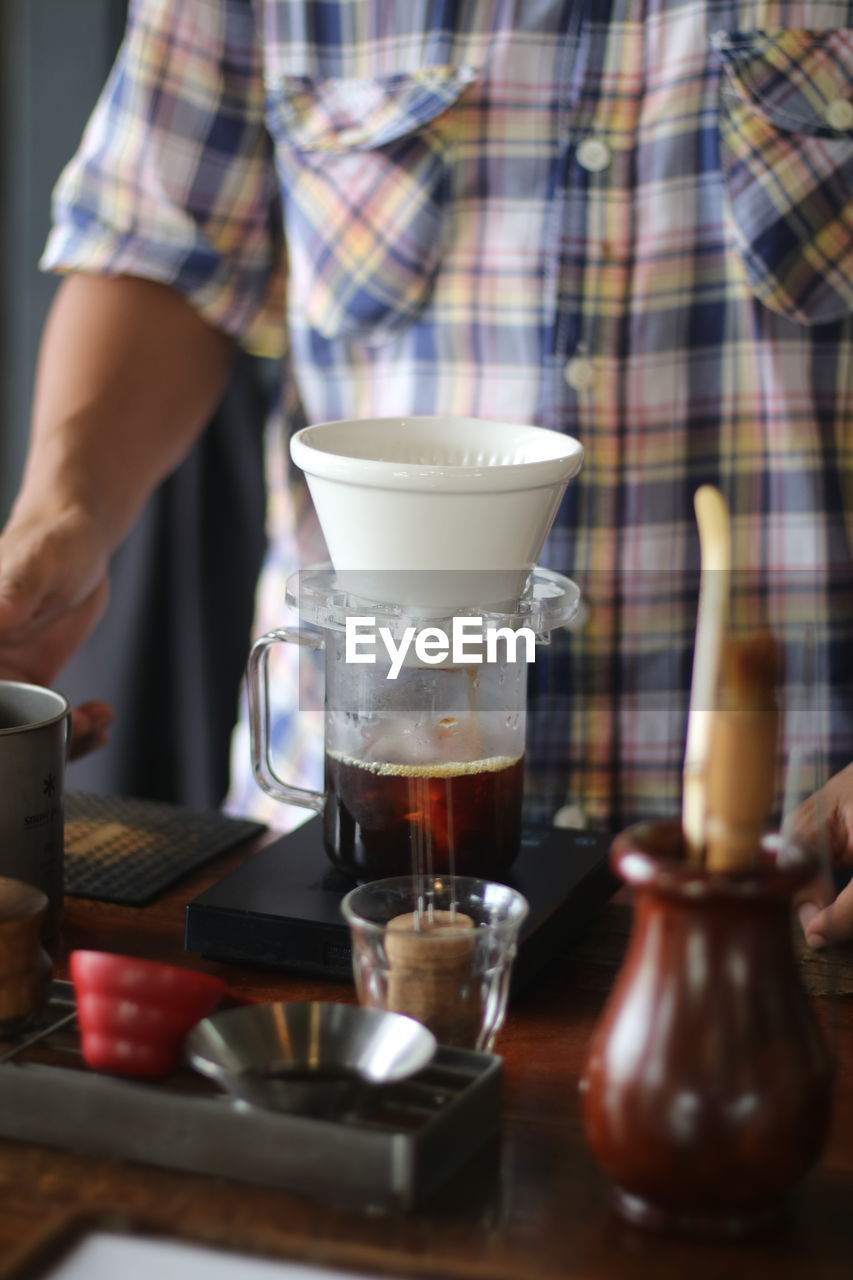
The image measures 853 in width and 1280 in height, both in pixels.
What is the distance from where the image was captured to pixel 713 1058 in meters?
0.53

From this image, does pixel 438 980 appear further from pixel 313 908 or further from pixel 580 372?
pixel 580 372

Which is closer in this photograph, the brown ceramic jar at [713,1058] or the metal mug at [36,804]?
the brown ceramic jar at [713,1058]

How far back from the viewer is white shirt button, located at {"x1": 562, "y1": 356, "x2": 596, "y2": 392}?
4.13 ft

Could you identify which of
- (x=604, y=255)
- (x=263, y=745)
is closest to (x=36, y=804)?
(x=263, y=745)

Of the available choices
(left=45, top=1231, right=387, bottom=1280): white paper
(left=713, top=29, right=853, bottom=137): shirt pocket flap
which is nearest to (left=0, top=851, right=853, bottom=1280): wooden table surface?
(left=45, top=1231, right=387, bottom=1280): white paper

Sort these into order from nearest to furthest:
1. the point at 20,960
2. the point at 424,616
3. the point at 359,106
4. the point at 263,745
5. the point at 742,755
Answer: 1. the point at 742,755
2. the point at 20,960
3. the point at 424,616
4. the point at 263,745
5. the point at 359,106

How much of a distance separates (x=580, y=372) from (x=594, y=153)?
19cm

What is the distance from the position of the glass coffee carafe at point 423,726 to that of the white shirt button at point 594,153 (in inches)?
21.5

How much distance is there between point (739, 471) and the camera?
128cm

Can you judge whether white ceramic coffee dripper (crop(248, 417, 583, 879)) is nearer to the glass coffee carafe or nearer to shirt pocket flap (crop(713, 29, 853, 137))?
the glass coffee carafe

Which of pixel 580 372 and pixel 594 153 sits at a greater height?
pixel 594 153

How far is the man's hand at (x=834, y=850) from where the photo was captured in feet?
2.75

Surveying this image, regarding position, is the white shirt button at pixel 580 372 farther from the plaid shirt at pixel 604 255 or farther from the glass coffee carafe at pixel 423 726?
the glass coffee carafe at pixel 423 726

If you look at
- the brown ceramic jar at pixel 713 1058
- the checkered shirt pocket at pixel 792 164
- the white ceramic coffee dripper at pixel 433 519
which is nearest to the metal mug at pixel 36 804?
the white ceramic coffee dripper at pixel 433 519
